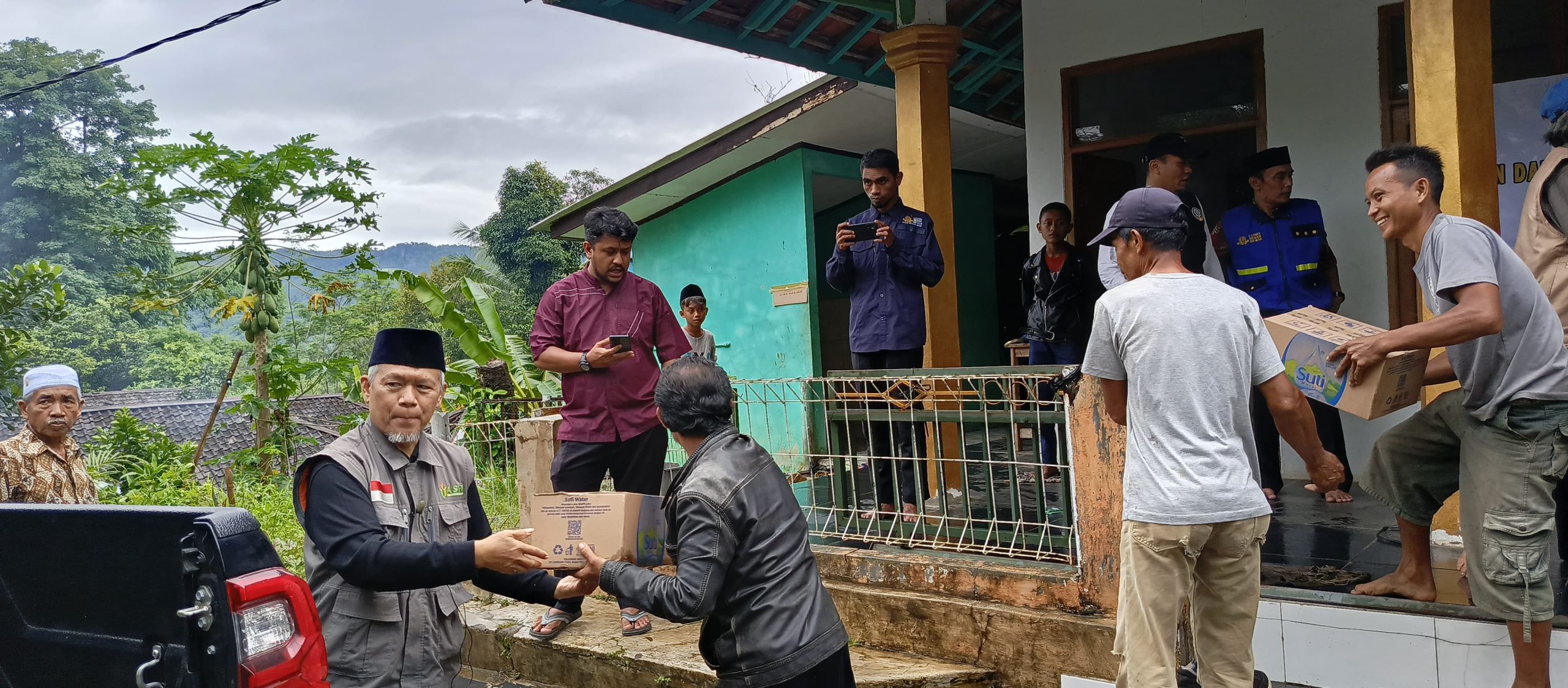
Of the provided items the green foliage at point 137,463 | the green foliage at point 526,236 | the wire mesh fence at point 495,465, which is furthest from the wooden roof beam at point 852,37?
the green foliage at point 526,236

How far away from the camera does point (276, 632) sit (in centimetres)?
215

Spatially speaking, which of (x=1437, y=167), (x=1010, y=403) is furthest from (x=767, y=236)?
(x=1437, y=167)

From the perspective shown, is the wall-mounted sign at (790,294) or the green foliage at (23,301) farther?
the green foliage at (23,301)

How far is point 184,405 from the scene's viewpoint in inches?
1045

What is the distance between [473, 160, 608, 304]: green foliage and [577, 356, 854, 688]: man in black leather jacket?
101 ft

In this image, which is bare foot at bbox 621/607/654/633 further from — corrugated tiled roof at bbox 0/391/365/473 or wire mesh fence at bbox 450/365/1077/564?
corrugated tiled roof at bbox 0/391/365/473

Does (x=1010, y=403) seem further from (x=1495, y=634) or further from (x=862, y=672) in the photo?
(x=1495, y=634)

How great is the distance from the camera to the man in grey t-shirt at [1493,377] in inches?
133

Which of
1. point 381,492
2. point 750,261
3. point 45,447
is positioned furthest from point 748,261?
point 381,492

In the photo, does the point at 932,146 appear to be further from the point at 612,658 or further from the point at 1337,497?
Answer: the point at 612,658

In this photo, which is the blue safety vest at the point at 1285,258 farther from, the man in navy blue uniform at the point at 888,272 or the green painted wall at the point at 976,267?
the green painted wall at the point at 976,267

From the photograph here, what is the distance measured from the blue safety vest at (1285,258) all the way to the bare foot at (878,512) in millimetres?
2739

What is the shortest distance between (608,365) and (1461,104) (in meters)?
4.10

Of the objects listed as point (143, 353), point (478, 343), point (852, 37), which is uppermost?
point (852, 37)
